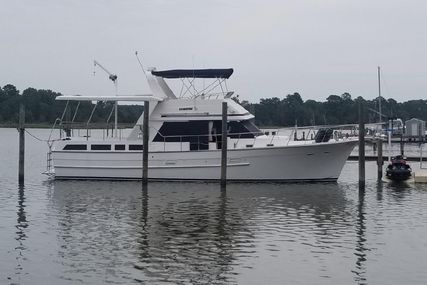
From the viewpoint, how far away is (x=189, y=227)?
723 inches

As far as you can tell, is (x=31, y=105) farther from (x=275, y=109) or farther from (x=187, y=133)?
(x=187, y=133)

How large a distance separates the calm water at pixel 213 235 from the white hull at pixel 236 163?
157cm

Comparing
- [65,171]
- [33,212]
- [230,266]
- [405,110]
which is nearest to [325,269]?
[230,266]

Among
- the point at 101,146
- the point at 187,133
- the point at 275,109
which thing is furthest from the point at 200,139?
the point at 275,109

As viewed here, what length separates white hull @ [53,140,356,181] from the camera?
29094 millimetres

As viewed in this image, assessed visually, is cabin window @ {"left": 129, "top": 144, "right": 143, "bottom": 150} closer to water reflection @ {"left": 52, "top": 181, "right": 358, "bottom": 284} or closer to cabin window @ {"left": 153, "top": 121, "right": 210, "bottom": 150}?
cabin window @ {"left": 153, "top": 121, "right": 210, "bottom": 150}

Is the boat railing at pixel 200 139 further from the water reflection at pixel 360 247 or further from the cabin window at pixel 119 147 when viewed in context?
the water reflection at pixel 360 247

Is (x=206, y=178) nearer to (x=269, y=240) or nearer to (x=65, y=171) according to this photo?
(x=65, y=171)

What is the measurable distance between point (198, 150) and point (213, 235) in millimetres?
12272

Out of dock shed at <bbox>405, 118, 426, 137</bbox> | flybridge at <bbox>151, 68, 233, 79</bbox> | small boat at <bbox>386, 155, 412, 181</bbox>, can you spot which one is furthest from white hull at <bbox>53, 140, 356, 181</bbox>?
dock shed at <bbox>405, 118, 426, 137</bbox>

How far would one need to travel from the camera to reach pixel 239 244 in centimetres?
1620

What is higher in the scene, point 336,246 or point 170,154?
point 170,154

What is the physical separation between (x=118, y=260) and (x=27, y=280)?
2.21m

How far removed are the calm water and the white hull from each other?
1.57 m
